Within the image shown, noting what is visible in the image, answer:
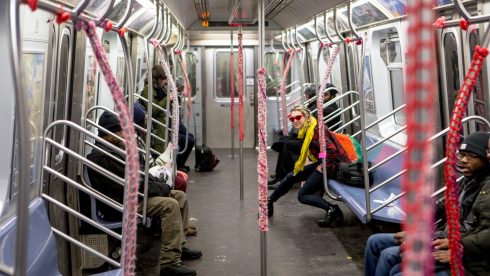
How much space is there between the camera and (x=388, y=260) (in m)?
3.79

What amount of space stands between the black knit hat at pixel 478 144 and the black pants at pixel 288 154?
494cm

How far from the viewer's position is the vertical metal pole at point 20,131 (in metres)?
1.62

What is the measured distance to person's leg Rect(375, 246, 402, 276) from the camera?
148 inches

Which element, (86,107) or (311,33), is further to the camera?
(311,33)

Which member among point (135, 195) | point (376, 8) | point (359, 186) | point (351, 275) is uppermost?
point (376, 8)

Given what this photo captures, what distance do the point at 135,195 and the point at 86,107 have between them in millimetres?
3872

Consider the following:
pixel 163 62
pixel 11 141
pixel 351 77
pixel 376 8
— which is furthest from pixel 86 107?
pixel 351 77

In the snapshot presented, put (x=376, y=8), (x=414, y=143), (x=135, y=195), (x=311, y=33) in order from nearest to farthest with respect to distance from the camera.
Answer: (x=414, y=143) < (x=135, y=195) < (x=376, y=8) < (x=311, y=33)

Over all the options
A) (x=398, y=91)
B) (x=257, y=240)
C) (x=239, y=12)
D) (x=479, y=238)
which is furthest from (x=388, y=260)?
(x=239, y=12)

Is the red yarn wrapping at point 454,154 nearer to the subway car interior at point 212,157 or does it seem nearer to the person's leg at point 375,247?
the subway car interior at point 212,157

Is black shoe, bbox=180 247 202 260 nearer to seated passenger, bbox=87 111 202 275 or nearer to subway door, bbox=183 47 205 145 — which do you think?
seated passenger, bbox=87 111 202 275

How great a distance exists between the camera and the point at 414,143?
2.94 ft

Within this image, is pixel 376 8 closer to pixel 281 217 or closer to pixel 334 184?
pixel 334 184

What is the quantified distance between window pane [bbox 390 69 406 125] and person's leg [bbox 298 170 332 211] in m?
1.30
